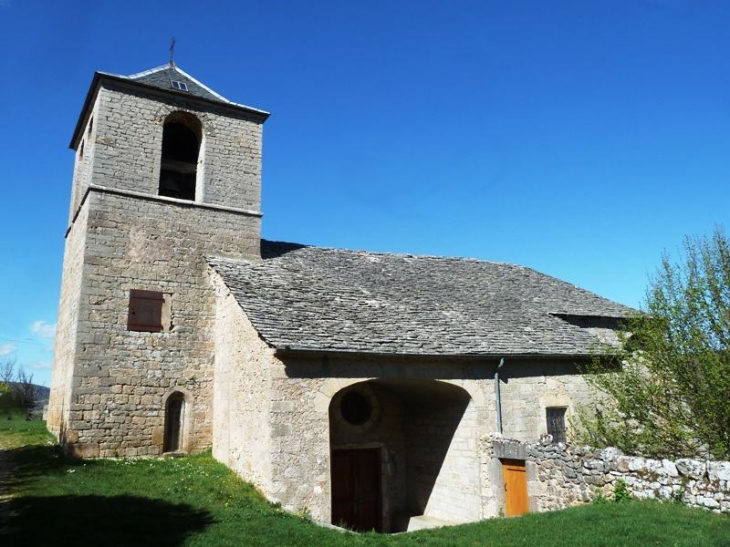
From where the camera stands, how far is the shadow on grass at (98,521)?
7.17 m

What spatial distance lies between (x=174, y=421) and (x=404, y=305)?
616 cm

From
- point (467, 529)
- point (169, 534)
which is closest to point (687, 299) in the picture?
point (467, 529)

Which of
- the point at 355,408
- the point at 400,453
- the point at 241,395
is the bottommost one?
the point at 400,453

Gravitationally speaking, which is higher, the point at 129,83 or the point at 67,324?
the point at 129,83

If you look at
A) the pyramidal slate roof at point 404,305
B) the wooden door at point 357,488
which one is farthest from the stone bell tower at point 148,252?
the wooden door at point 357,488

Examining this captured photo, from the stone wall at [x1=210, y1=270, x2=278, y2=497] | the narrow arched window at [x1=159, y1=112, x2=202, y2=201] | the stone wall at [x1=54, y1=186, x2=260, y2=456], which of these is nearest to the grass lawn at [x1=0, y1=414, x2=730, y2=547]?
the stone wall at [x1=210, y1=270, x2=278, y2=497]

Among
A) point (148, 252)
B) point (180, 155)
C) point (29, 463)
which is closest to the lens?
point (29, 463)

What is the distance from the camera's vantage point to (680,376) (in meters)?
10.7

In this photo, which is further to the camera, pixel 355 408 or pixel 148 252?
pixel 148 252

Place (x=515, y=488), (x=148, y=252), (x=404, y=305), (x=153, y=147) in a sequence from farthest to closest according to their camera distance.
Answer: (x=153, y=147) < (x=404, y=305) < (x=148, y=252) < (x=515, y=488)

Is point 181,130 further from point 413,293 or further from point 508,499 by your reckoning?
point 508,499

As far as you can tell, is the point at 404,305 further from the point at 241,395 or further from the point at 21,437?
the point at 21,437

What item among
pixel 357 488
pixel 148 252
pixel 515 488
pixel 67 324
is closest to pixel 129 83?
pixel 148 252

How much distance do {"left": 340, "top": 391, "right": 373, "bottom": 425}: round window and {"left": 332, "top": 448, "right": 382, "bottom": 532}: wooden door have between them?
71 cm
